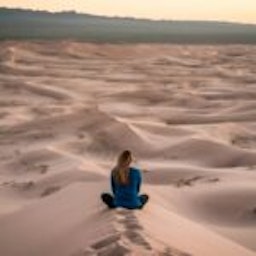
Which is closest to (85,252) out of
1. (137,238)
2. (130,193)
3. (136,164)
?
(137,238)

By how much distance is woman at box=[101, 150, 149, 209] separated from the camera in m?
7.37

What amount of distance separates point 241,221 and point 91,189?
182 centimetres

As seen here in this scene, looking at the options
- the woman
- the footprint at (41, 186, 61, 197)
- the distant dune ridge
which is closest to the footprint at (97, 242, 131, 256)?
the distant dune ridge

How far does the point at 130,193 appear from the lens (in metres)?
7.41

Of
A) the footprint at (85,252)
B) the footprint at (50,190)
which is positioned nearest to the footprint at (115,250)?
the footprint at (85,252)

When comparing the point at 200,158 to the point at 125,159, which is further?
the point at 200,158

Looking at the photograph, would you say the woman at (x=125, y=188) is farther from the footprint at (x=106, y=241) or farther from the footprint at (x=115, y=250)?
the footprint at (x=115, y=250)

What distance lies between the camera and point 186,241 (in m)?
6.43

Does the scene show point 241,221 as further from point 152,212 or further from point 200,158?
point 200,158

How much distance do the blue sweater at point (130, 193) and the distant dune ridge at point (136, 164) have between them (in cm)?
20

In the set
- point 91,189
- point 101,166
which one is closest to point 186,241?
point 91,189

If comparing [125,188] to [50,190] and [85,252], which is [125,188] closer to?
[85,252]

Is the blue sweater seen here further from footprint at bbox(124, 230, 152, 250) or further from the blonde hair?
footprint at bbox(124, 230, 152, 250)

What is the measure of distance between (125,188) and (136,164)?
4.85 metres
